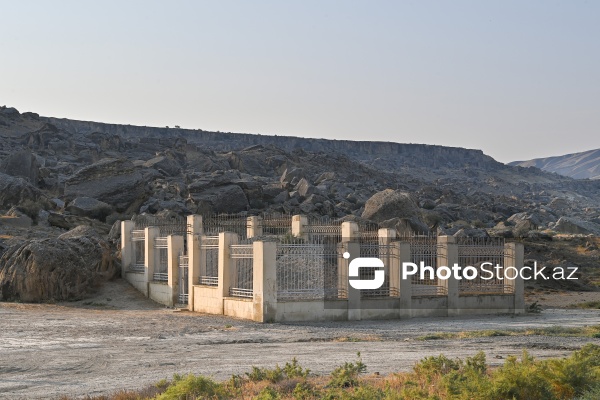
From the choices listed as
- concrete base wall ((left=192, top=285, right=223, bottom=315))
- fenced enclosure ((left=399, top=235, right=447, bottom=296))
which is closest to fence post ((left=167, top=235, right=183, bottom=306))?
concrete base wall ((left=192, top=285, right=223, bottom=315))

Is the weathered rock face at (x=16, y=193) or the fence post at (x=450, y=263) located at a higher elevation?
the weathered rock face at (x=16, y=193)

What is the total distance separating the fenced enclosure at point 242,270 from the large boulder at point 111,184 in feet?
79.6

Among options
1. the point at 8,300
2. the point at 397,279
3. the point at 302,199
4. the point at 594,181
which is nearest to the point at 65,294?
the point at 8,300

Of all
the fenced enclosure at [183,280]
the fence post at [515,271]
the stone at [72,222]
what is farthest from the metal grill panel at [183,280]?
the stone at [72,222]

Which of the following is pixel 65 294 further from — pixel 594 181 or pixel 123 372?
pixel 594 181

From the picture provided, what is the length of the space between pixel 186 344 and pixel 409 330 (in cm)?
Answer: 609

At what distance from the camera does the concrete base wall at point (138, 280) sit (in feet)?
96.8

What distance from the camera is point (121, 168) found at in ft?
164

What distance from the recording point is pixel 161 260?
1145 inches

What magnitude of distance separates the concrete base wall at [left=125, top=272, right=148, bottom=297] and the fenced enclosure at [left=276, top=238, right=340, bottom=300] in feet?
27.3

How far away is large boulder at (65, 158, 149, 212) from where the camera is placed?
47469 millimetres

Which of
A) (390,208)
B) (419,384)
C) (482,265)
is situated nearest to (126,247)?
(482,265)

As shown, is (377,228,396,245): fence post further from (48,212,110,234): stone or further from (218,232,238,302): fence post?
(48,212,110,234): stone

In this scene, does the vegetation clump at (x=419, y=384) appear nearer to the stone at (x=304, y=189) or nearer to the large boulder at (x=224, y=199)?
the large boulder at (x=224, y=199)
